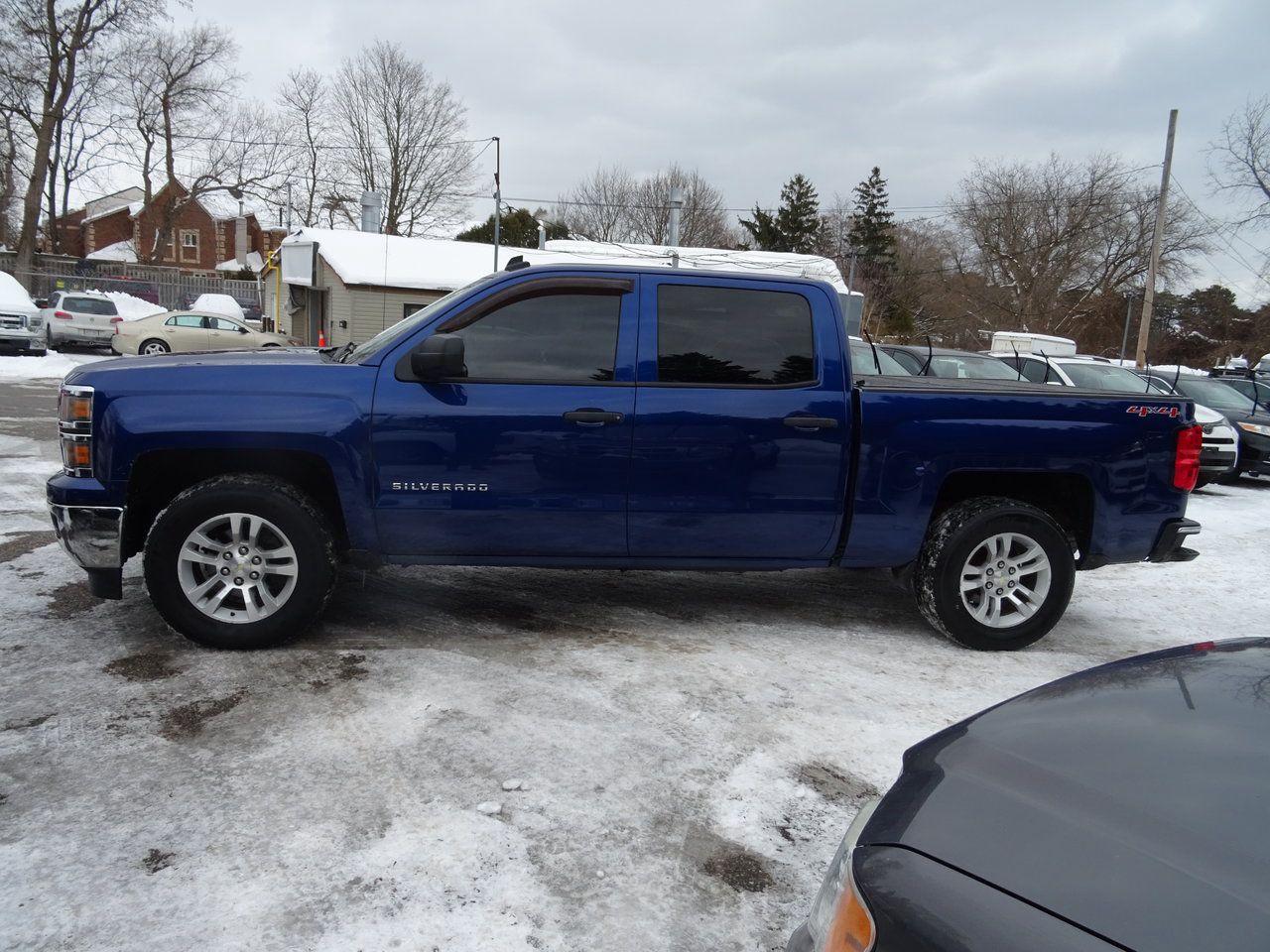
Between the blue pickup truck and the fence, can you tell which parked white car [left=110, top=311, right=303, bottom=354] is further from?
the blue pickup truck

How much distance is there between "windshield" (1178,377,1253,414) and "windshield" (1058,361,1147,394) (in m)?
1.28

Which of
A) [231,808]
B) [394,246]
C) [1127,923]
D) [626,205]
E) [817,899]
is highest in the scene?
[626,205]

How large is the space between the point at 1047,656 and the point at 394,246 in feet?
86.3

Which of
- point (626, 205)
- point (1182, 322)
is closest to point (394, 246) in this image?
point (626, 205)

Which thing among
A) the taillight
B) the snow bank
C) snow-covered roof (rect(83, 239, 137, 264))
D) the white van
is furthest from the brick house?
the taillight

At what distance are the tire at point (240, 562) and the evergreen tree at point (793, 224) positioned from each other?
60.3 m

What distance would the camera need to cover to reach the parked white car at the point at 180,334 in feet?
76.5

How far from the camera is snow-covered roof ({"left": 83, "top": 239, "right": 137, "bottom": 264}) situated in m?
60.9

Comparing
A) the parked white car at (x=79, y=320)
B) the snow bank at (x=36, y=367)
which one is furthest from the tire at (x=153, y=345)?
the parked white car at (x=79, y=320)

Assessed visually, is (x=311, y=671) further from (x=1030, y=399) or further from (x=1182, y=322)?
(x=1182, y=322)

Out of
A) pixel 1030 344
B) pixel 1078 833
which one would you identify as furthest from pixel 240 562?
pixel 1030 344

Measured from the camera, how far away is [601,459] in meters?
4.38

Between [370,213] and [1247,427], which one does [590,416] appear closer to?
[1247,427]

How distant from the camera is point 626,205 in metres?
49.6
